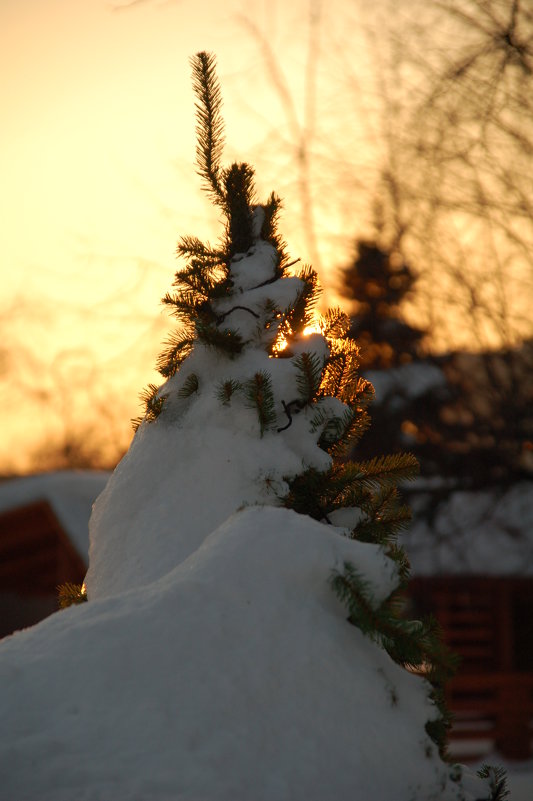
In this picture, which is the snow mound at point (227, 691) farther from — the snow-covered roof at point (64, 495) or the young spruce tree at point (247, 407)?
the snow-covered roof at point (64, 495)

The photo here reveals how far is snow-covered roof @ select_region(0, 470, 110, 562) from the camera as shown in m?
9.28

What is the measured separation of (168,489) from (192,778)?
1119 mm

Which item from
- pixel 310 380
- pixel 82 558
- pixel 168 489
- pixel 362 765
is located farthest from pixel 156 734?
pixel 82 558

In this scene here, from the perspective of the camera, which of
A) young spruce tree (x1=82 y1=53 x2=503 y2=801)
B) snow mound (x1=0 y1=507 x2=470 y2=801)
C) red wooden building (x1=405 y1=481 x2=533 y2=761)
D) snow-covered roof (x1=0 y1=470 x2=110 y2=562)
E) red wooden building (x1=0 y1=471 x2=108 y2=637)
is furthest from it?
red wooden building (x1=405 y1=481 x2=533 y2=761)

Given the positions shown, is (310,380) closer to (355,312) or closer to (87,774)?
(87,774)

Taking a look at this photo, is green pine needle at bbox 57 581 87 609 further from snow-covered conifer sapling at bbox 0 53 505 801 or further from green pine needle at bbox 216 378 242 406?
green pine needle at bbox 216 378 242 406

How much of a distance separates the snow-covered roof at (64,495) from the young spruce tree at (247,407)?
22.0 feet

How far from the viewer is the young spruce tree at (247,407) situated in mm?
2500

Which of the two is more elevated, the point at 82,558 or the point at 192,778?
the point at 82,558

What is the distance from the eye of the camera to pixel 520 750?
A: 14.0 m

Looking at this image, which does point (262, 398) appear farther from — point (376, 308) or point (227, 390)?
point (376, 308)

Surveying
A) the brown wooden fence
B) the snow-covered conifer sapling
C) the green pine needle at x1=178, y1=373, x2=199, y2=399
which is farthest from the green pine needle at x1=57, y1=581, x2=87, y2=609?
the brown wooden fence

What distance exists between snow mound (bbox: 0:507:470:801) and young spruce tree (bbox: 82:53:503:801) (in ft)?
1.38

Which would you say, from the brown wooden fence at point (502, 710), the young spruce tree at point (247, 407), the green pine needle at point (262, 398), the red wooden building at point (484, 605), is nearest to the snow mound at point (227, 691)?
the young spruce tree at point (247, 407)
